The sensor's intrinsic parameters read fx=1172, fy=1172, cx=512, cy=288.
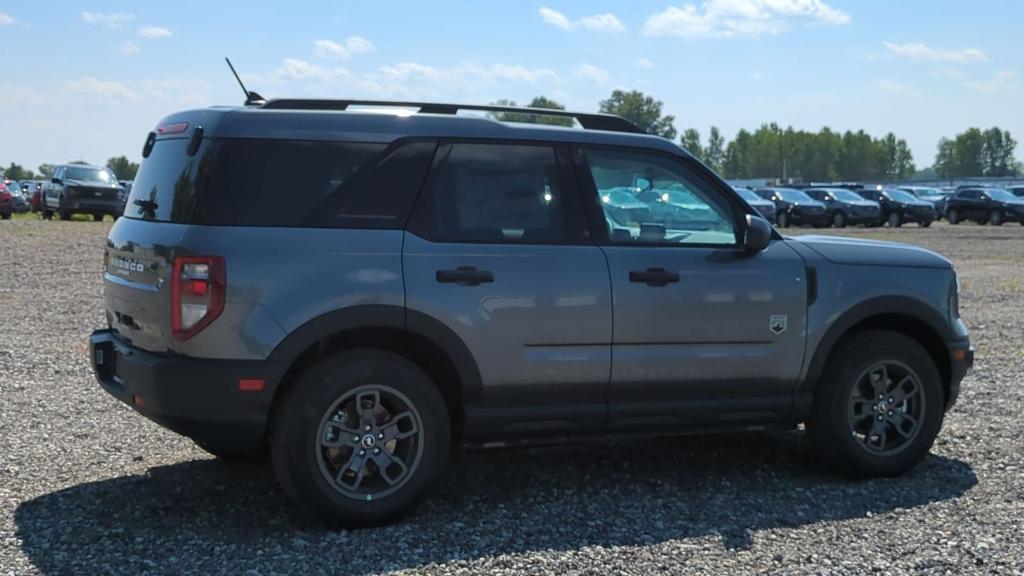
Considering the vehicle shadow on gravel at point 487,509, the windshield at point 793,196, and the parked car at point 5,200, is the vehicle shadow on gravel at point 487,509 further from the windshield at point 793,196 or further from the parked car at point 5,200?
the windshield at point 793,196

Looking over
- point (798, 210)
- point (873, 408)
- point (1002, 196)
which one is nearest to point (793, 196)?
point (798, 210)

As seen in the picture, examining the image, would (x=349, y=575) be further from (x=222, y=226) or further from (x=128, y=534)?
(x=222, y=226)

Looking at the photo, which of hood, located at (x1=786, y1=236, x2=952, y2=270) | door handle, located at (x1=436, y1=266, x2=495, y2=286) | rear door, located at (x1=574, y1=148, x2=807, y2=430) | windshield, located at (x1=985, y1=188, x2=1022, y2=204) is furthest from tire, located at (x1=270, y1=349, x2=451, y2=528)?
windshield, located at (x1=985, y1=188, x2=1022, y2=204)

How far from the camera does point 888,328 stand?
672cm

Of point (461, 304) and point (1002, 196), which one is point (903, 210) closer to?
point (1002, 196)

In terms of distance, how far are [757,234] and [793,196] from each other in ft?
128

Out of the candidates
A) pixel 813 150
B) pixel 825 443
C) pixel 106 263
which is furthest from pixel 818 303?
pixel 813 150

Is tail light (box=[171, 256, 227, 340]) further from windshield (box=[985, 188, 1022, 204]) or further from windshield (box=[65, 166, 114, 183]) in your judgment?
windshield (box=[985, 188, 1022, 204])

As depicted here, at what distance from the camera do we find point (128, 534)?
527 centimetres

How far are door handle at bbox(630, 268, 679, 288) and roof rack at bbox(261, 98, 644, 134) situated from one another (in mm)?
861

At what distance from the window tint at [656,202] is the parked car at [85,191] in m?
28.9

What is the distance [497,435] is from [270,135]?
1788mm

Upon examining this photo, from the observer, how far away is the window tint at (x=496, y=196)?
563cm

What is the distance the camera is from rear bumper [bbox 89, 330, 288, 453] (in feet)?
16.8
